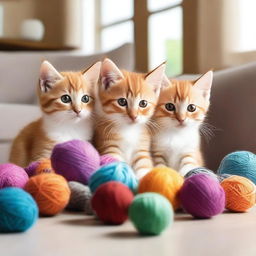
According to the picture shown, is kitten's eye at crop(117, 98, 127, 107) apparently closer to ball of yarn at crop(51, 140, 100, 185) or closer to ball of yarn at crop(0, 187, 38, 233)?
ball of yarn at crop(51, 140, 100, 185)

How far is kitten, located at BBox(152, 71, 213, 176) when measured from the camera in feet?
2.99

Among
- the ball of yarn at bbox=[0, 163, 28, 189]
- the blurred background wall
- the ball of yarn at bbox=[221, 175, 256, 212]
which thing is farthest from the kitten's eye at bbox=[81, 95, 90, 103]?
the blurred background wall

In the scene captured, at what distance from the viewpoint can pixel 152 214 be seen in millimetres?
504

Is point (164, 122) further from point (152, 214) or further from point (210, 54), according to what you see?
point (210, 54)

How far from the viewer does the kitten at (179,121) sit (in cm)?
91

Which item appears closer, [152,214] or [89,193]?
[152,214]

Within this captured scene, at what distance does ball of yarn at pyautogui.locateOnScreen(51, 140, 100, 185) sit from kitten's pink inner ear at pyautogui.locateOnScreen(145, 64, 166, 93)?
23 centimetres

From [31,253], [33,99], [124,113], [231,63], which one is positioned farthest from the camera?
[231,63]

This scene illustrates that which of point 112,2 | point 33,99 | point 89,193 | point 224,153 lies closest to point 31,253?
point 89,193

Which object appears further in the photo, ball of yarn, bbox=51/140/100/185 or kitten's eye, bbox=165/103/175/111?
kitten's eye, bbox=165/103/175/111

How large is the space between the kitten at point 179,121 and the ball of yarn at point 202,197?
289 millimetres

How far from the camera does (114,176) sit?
0.64m

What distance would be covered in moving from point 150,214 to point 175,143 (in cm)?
45

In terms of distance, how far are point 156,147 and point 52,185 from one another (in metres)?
0.37
